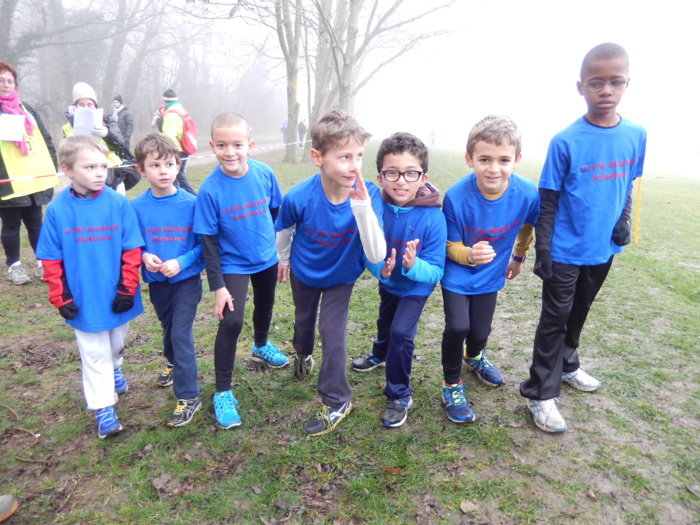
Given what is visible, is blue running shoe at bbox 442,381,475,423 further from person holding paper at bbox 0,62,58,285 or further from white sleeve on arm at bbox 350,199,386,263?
person holding paper at bbox 0,62,58,285

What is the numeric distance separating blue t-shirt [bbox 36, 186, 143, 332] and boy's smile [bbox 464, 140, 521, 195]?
2.22m

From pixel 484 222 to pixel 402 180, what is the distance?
618 millimetres

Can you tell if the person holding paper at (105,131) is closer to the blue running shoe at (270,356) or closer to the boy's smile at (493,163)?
the blue running shoe at (270,356)

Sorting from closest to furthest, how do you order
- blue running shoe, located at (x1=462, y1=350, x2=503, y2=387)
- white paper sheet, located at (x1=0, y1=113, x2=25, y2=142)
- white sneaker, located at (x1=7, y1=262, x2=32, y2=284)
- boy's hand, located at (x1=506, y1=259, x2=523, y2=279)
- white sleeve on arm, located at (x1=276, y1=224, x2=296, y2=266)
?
white sleeve on arm, located at (x1=276, y1=224, x2=296, y2=266) → boy's hand, located at (x1=506, y1=259, x2=523, y2=279) → blue running shoe, located at (x1=462, y1=350, x2=503, y2=387) → white paper sheet, located at (x1=0, y1=113, x2=25, y2=142) → white sneaker, located at (x1=7, y1=262, x2=32, y2=284)

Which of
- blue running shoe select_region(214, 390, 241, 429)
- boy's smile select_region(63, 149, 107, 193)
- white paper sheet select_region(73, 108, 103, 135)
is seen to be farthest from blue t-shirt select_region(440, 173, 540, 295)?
white paper sheet select_region(73, 108, 103, 135)

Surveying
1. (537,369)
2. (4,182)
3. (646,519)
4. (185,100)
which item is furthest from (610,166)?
(185,100)

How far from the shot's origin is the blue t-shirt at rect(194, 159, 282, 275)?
9.43ft

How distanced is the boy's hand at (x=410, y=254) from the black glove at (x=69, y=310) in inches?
79.2

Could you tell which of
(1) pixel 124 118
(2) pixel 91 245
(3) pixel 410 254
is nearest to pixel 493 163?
(3) pixel 410 254

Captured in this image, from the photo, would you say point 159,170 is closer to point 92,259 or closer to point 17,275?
point 92,259

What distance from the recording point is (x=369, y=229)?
8.47 feet

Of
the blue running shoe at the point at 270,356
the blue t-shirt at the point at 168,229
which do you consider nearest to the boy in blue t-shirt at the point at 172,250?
the blue t-shirt at the point at 168,229

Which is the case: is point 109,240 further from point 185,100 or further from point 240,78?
point 240,78

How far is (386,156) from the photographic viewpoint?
112 inches
